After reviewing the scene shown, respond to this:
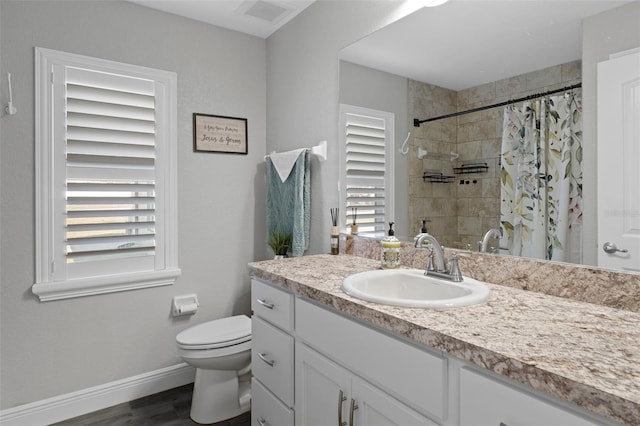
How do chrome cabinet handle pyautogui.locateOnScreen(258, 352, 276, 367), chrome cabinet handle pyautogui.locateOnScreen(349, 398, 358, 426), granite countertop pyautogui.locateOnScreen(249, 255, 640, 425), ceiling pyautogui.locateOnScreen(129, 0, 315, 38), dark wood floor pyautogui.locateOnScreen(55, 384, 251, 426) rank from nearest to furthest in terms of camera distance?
granite countertop pyautogui.locateOnScreen(249, 255, 640, 425), chrome cabinet handle pyautogui.locateOnScreen(349, 398, 358, 426), chrome cabinet handle pyautogui.locateOnScreen(258, 352, 276, 367), dark wood floor pyautogui.locateOnScreen(55, 384, 251, 426), ceiling pyautogui.locateOnScreen(129, 0, 315, 38)

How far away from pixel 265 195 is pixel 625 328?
230cm

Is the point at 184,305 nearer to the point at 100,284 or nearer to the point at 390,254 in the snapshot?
the point at 100,284

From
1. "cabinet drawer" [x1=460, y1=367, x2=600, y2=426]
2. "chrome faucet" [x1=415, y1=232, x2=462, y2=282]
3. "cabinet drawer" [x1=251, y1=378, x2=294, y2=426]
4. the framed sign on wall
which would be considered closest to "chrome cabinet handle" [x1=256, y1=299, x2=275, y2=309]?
"cabinet drawer" [x1=251, y1=378, x2=294, y2=426]

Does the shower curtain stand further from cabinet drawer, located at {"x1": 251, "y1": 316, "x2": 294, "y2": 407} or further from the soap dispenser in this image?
cabinet drawer, located at {"x1": 251, "y1": 316, "x2": 294, "y2": 407}

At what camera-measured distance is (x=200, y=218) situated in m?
2.61

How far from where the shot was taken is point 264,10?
2.43 metres

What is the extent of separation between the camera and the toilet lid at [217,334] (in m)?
2.05

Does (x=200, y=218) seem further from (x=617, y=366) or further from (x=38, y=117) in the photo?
(x=617, y=366)

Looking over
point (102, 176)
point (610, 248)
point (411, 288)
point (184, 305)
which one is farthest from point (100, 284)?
point (610, 248)

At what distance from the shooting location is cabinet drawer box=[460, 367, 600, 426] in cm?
72

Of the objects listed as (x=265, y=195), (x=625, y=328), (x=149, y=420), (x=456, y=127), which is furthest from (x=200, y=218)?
(x=625, y=328)

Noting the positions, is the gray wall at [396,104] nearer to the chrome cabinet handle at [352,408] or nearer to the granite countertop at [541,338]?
the granite countertop at [541,338]

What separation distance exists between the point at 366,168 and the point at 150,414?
189cm

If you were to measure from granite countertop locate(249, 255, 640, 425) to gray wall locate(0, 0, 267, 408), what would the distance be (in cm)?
146
